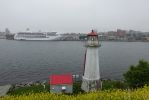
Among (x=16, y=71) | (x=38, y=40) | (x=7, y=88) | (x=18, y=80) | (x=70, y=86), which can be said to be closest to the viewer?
(x=70, y=86)

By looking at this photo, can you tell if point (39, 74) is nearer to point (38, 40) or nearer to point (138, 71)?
point (138, 71)

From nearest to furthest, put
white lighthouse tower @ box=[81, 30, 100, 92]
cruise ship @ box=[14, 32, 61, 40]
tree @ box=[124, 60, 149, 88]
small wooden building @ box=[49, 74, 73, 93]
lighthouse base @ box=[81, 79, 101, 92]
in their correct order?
tree @ box=[124, 60, 149, 88] < white lighthouse tower @ box=[81, 30, 100, 92] < lighthouse base @ box=[81, 79, 101, 92] < small wooden building @ box=[49, 74, 73, 93] < cruise ship @ box=[14, 32, 61, 40]

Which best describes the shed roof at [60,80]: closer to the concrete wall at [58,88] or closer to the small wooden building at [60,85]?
the small wooden building at [60,85]

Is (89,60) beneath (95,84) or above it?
above

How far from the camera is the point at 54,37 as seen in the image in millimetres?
155375

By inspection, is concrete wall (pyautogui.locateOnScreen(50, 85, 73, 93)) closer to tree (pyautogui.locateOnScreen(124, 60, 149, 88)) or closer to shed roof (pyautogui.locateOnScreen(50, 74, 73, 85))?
shed roof (pyautogui.locateOnScreen(50, 74, 73, 85))

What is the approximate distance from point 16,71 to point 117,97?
42052 mm

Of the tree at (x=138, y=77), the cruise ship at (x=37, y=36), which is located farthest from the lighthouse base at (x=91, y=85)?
the cruise ship at (x=37, y=36)

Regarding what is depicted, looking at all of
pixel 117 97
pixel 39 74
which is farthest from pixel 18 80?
pixel 117 97

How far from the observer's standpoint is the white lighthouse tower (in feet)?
86.0

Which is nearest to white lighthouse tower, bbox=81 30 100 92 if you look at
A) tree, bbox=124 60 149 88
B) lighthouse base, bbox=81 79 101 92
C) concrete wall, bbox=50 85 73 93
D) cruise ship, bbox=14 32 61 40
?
lighthouse base, bbox=81 79 101 92

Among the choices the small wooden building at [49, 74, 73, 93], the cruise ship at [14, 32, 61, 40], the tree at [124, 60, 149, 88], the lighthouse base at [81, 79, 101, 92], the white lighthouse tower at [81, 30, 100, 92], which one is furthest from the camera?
the cruise ship at [14, 32, 61, 40]

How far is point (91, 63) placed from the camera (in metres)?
26.5

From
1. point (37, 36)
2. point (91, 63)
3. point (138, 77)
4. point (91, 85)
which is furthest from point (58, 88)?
point (37, 36)
